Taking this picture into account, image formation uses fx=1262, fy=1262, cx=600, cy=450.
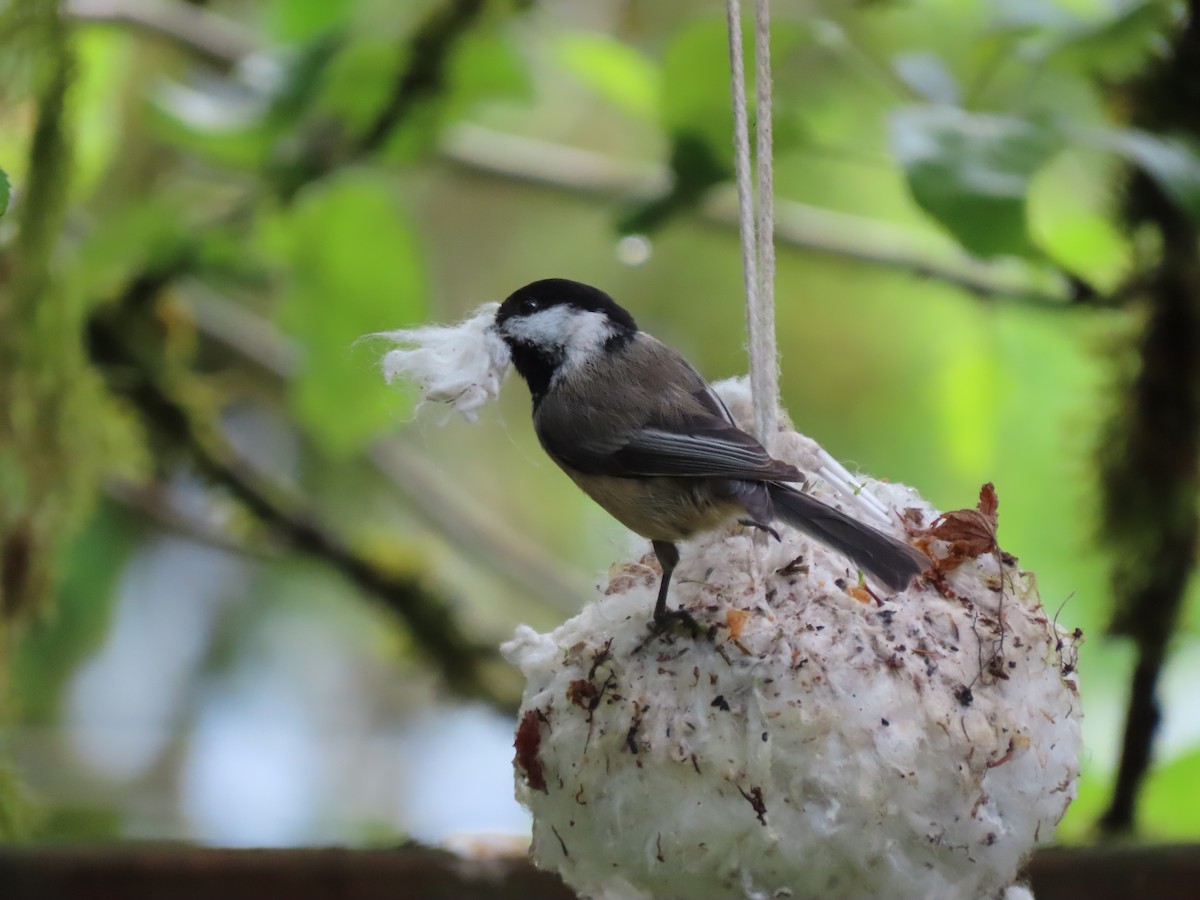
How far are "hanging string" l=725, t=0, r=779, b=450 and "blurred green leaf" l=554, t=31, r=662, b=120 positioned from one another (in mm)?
1039

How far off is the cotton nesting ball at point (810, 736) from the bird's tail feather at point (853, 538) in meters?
0.05

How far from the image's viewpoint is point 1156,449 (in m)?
2.12

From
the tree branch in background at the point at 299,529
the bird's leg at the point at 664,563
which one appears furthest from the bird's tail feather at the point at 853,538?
the tree branch in background at the point at 299,529

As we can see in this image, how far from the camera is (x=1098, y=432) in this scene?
218 cm

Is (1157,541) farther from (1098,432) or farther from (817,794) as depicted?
(817,794)

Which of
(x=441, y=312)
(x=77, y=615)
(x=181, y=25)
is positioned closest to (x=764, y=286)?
(x=181, y=25)

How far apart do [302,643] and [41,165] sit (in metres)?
2.11

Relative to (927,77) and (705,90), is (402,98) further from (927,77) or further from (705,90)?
(927,77)

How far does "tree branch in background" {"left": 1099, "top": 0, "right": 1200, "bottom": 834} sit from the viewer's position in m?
2.04

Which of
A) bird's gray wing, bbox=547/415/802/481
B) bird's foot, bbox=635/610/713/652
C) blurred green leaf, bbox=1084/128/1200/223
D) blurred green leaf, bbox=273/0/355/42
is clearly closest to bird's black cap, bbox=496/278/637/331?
bird's gray wing, bbox=547/415/802/481

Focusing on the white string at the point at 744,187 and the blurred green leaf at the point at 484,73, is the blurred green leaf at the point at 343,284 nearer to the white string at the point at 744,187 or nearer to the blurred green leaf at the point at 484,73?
the blurred green leaf at the point at 484,73

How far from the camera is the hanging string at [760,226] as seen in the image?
1036 millimetres

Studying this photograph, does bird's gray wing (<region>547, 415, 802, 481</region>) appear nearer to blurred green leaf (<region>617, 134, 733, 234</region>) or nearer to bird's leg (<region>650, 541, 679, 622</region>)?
bird's leg (<region>650, 541, 679, 622</region>)

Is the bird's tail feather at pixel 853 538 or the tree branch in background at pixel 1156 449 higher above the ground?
the tree branch in background at pixel 1156 449
